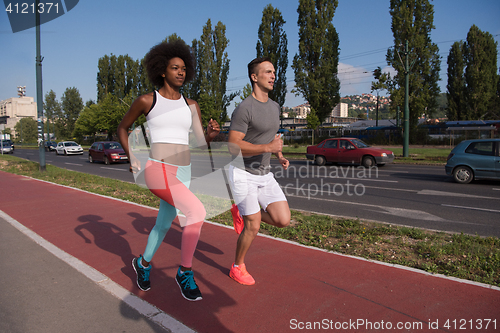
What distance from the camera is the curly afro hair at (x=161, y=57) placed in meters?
3.19

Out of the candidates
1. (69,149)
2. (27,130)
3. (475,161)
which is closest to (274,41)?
(69,149)

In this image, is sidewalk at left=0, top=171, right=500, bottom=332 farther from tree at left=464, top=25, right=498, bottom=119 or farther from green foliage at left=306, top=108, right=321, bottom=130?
tree at left=464, top=25, right=498, bottom=119

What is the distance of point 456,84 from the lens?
48.3 metres

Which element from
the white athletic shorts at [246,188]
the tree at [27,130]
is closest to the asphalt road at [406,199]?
the white athletic shorts at [246,188]

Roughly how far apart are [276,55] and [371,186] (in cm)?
3220

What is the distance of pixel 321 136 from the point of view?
157 ft

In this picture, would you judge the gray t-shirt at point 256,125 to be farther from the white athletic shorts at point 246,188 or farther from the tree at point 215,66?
the tree at point 215,66

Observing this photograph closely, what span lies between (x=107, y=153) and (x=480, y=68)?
47.2 metres

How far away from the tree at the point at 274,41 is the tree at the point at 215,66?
4547mm

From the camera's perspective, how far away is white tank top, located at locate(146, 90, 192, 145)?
2.96m

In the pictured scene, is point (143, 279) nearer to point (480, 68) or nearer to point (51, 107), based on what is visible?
point (480, 68)

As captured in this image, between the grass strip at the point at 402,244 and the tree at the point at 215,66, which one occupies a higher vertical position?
the tree at the point at 215,66

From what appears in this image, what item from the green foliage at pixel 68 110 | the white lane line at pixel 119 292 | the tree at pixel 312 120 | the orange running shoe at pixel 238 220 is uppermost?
the green foliage at pixel 68 110

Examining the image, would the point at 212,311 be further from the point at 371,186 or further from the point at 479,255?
the point at 371,186
